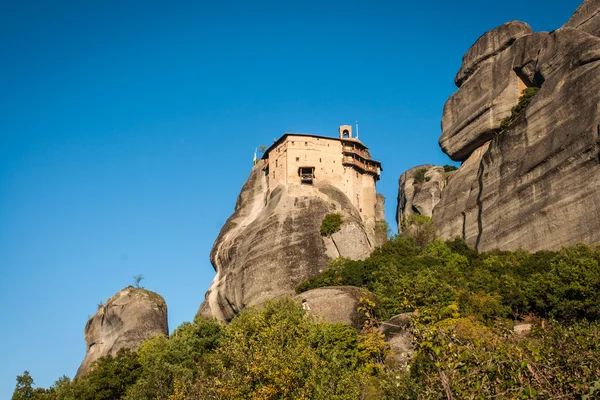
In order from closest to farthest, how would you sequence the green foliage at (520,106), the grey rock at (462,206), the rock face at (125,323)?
the grey rock at (462,206), the green foliage at (520,106), the rock face at (125,323)

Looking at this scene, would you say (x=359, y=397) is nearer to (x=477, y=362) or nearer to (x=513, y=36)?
(x=477, y=362)

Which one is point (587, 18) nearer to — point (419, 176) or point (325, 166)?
point (325, 166)

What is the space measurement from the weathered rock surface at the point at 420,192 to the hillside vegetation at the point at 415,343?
31.2 ft

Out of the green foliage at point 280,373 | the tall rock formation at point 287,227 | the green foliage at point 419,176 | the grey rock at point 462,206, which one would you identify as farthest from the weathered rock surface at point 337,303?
the green foliage at point 419,176

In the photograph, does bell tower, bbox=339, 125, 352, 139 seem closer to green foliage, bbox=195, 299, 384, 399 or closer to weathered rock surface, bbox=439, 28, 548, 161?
weathered rock surface, bbox=439, 28, 548, 161

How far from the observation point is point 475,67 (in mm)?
71125

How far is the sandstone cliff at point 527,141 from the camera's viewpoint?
49.7 m

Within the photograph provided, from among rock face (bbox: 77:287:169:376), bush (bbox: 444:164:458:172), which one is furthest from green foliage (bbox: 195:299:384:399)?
bush (bbox: 444:164:458:172)

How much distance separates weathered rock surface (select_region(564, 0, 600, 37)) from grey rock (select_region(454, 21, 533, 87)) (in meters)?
4.92

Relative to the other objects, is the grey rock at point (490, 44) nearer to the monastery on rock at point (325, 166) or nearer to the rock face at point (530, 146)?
the rock face at point (530, 146)

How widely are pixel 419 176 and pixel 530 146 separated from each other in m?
36.3

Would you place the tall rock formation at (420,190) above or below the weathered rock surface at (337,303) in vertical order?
above

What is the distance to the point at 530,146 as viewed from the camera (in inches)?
2217

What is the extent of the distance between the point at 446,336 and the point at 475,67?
187ft
